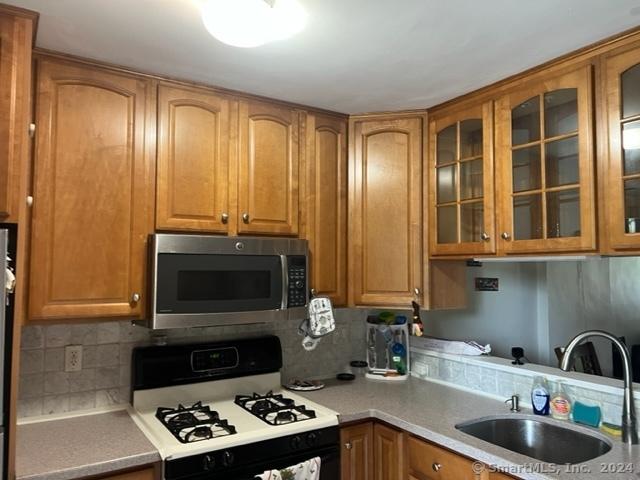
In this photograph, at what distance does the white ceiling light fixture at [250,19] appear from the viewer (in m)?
1.33

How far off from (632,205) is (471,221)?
2.20ft

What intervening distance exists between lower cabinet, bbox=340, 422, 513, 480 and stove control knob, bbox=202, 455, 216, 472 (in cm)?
58

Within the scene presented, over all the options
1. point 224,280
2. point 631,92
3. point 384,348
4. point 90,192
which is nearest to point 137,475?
point 224,280

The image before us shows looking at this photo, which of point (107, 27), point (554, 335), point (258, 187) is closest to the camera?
point (107, 27)

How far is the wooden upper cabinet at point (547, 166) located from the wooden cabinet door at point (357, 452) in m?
0.98

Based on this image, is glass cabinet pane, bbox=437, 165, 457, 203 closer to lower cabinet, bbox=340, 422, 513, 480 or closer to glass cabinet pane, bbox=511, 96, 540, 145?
glass cabinet pane, bbox=511, 96, 540, 145

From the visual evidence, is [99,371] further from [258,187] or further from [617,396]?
[617,396]

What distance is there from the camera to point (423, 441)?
1.81 metres

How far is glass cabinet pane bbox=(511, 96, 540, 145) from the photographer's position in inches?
74.3

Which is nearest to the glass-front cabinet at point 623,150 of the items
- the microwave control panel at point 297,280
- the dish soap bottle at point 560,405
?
the dish soap bottle at point 560,405

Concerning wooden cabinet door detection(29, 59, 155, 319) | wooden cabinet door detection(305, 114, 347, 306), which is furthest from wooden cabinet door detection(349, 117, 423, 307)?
wooden cabinet door detection(29, 59, 155, 319)

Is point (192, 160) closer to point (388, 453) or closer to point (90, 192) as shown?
point (90, 192)

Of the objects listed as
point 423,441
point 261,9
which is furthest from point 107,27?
point 423,441

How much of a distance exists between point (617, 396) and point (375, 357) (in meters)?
1.20
